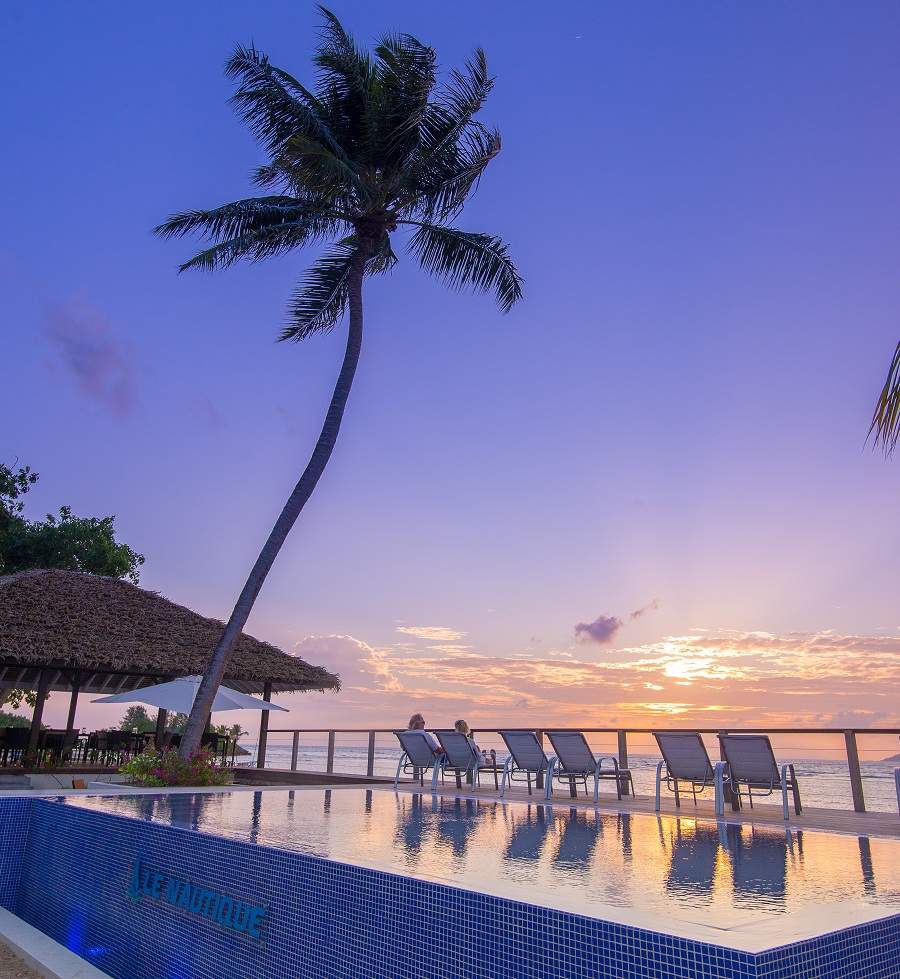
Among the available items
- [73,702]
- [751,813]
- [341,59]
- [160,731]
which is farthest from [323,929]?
[73,702]

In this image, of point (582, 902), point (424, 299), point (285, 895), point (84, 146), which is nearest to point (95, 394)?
point (84, 146)

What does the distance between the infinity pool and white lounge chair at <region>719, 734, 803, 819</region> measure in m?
0.94

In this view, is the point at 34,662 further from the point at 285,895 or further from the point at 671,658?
the point at 671,658

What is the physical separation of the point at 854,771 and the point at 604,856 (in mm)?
5488

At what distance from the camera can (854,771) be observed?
8680 millimetres

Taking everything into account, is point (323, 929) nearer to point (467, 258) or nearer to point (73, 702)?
point (467, 258)

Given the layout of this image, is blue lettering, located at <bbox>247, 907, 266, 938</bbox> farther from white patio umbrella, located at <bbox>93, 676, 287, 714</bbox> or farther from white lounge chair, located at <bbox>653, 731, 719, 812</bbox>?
white patio umbrella, located at <bbox>93, 676, 287, 714</bbox>

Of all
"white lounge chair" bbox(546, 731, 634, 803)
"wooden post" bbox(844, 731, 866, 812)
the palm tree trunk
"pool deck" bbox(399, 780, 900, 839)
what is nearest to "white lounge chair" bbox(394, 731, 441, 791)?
"pool deck" bbox(399, 780, 900, 839)

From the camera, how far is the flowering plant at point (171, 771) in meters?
9.68

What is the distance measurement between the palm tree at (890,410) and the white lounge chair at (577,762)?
5.70m

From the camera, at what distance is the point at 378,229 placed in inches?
498

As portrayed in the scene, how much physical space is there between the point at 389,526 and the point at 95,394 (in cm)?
728

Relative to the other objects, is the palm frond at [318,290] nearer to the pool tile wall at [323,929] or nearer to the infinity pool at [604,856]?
the infinity pool at [604,856]

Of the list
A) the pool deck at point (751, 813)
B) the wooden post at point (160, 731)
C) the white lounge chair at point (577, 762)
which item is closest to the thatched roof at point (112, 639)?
the wooden post at point (160, 731)
